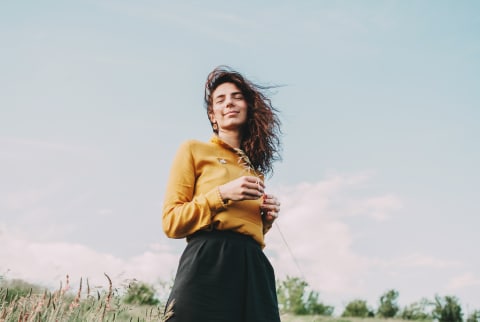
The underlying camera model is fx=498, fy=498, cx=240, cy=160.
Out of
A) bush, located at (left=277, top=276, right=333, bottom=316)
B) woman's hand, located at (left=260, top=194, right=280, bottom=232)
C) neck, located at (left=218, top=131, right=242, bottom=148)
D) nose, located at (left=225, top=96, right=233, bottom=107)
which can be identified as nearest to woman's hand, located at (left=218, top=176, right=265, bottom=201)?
woman's hand, located at (left=260, top=194, right=280, bottom=232)

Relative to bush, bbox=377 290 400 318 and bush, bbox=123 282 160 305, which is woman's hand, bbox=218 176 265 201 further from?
bush, bbox=377 290 400 318

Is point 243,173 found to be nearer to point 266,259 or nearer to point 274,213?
point 274,213

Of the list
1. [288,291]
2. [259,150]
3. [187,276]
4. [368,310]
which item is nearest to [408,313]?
[368,310]

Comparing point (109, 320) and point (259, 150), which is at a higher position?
point (259, 150)

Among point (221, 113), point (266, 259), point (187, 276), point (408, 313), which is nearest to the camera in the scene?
point (187, 276)

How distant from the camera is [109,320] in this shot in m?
2.74

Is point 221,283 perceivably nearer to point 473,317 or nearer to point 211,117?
point 211,117

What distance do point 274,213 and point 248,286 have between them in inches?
22.1

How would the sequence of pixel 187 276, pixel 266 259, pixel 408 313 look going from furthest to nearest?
1. pixel 408 313
2. pixel 266 259
3. pixel 187 276

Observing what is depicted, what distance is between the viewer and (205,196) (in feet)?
9.05

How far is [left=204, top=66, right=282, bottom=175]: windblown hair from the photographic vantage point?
3.66 meters

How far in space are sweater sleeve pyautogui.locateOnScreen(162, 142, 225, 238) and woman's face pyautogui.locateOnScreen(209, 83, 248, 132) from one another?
0.57 m

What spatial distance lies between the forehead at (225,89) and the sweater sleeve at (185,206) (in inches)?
30.4

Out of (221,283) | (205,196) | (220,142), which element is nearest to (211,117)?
(220,142)
